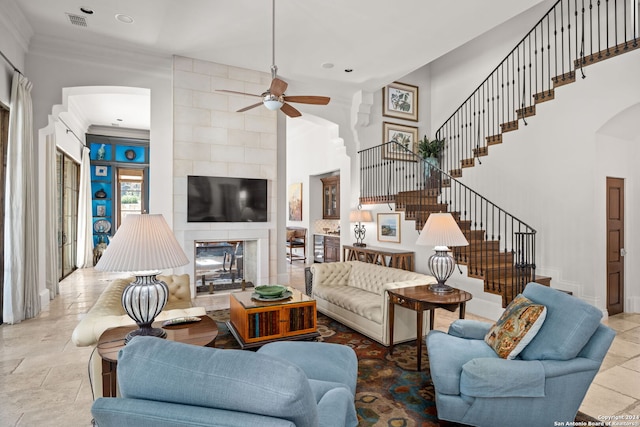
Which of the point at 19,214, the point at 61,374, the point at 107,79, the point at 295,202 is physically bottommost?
the point at 61,374

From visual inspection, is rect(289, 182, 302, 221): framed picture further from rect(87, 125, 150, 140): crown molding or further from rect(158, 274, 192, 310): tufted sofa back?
rect(158, 274, 192, 310): tufted sofa back

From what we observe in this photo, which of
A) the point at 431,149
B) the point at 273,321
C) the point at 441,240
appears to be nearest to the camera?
the point at 441,240

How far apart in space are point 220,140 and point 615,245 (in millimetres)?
6416

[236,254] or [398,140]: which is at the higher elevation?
[398,140]

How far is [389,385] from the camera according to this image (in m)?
2.89

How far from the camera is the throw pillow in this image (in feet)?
7.29

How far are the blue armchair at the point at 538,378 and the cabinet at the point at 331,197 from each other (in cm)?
792

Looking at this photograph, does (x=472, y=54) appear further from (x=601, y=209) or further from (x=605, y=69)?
(x=601, y=209)

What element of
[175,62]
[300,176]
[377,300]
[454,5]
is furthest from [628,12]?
[300,176]

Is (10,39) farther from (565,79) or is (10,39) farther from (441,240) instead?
(565,79)

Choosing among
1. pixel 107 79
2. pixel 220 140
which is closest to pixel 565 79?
pixel 220 140

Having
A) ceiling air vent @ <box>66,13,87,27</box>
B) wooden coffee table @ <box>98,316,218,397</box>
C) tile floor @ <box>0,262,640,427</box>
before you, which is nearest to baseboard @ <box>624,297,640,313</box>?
tile floor @ <box>0,262,640,427</box>

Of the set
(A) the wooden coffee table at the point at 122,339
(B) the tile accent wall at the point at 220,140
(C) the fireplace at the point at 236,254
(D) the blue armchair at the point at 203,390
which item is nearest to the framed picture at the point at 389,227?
(B) the tile accent wall at the point at 220,140

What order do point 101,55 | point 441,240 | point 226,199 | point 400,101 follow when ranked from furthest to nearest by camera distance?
point 400,101 → point 226,199 → point 101,55 → point 441,240
